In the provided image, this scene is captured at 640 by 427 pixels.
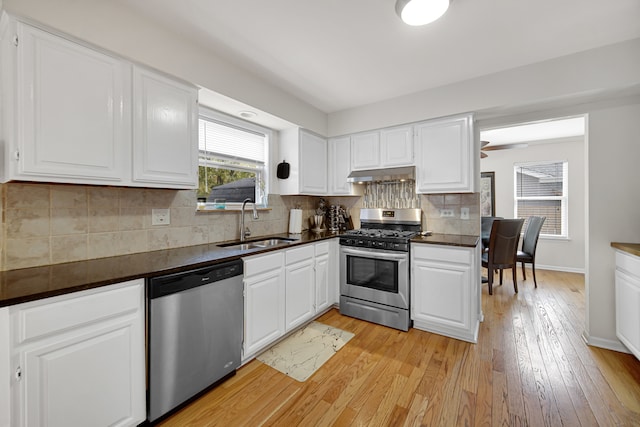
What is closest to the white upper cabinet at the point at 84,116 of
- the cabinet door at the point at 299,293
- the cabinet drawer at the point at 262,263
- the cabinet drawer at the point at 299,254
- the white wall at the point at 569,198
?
the cabinet drawer at the point at 262,263

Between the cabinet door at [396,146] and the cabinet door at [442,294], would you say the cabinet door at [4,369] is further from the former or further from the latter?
the cabinet door at [396,146]

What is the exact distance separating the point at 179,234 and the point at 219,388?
1.20 m

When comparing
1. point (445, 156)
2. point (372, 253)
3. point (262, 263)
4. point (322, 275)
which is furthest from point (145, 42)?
point (445, 156)

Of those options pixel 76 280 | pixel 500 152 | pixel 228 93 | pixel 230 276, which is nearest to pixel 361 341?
pixel 230 276

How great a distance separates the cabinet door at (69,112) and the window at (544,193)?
6.22m

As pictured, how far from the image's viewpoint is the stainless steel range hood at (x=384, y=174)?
2.88 meters

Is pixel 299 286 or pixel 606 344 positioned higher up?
pixel 299 286

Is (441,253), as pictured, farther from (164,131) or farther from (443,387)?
(164,131)

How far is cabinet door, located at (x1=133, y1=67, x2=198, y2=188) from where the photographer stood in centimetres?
170

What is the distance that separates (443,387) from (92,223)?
8.56ft

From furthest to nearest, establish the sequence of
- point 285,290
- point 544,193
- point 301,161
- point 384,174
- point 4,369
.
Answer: point 544,193, point 301,161, point 384,174, point 285,290, point 4,369

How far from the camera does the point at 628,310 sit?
1979 mm

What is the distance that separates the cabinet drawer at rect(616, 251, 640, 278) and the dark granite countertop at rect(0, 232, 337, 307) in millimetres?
2742

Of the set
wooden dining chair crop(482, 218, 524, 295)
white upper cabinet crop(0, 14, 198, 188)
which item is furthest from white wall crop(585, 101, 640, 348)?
white upper cabinet crop(0, 14, 198, 188)
